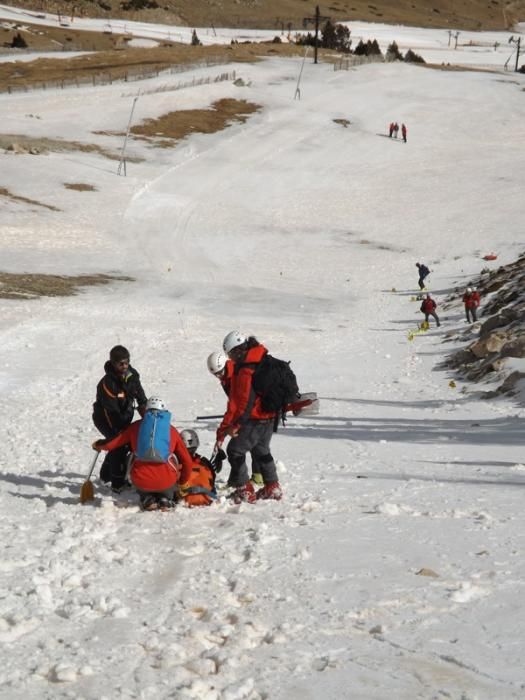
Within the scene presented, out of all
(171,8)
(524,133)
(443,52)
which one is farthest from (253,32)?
(524,133)

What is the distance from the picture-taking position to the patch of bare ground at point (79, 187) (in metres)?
45.2

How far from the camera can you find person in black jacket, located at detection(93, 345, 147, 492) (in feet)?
32.0

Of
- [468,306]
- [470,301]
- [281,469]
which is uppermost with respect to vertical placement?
[281,469]

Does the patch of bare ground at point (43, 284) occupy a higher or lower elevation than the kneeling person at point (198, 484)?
lower

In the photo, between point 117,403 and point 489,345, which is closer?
point 117,403

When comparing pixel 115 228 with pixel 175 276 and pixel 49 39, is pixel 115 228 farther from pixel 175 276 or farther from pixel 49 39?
pixel 49 39

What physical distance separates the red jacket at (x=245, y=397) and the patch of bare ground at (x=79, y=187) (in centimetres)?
3773

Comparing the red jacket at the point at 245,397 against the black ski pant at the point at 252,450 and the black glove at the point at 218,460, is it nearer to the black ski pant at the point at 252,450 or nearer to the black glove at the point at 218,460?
the black ski pant at the point at 252,450

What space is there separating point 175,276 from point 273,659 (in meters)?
29.0

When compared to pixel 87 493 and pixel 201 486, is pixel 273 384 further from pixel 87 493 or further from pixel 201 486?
pixel 87 493

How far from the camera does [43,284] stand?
96.8 feet

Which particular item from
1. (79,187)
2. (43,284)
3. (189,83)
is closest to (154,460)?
(43,284)

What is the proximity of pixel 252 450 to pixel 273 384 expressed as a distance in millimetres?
827

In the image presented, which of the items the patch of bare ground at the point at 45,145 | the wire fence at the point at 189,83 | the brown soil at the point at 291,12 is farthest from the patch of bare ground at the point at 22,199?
the brown soil at the point at 291,12
